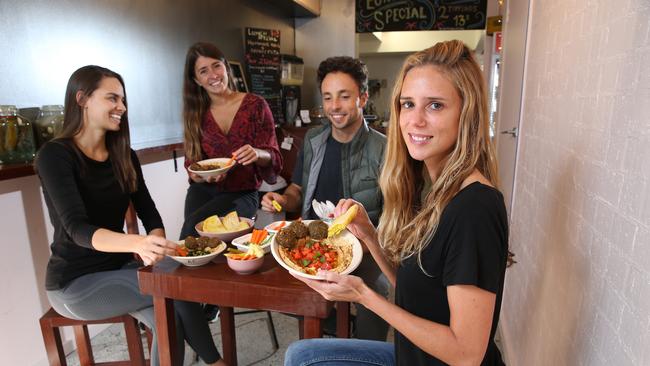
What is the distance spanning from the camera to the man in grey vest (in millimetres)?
1688

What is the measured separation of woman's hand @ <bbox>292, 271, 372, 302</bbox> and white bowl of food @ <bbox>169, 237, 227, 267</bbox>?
1.51 ft

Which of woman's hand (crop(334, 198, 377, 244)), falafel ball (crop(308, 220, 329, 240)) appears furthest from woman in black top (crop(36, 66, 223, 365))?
woman's hand (crop(334, 198, 377, 244))

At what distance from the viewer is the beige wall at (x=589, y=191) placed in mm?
774

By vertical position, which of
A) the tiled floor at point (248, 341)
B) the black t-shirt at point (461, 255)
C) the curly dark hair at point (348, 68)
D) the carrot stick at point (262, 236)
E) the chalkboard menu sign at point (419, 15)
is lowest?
the tiled floor at point (248, 341)

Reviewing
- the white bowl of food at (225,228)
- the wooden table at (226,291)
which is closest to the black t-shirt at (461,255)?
the wooden table at (226,291)

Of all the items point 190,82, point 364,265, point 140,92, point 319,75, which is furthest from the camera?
point 140,92

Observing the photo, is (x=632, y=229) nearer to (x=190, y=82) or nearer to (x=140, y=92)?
(x=190, y=82)

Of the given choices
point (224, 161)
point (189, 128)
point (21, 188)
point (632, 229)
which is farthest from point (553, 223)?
point (21, 188)

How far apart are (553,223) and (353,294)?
2.63ft

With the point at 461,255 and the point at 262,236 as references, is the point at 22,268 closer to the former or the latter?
the point at 262,236

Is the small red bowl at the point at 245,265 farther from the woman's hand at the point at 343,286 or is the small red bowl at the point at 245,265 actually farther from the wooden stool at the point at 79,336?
the wooden stool at the point at 79,336

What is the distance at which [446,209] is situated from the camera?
34.9 inches

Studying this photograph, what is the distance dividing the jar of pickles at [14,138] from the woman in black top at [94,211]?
29 cm

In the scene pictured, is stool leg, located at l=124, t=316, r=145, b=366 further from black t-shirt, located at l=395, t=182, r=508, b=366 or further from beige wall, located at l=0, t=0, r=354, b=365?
black t-shirt, located at l=395, t=182, r=508, b=366
